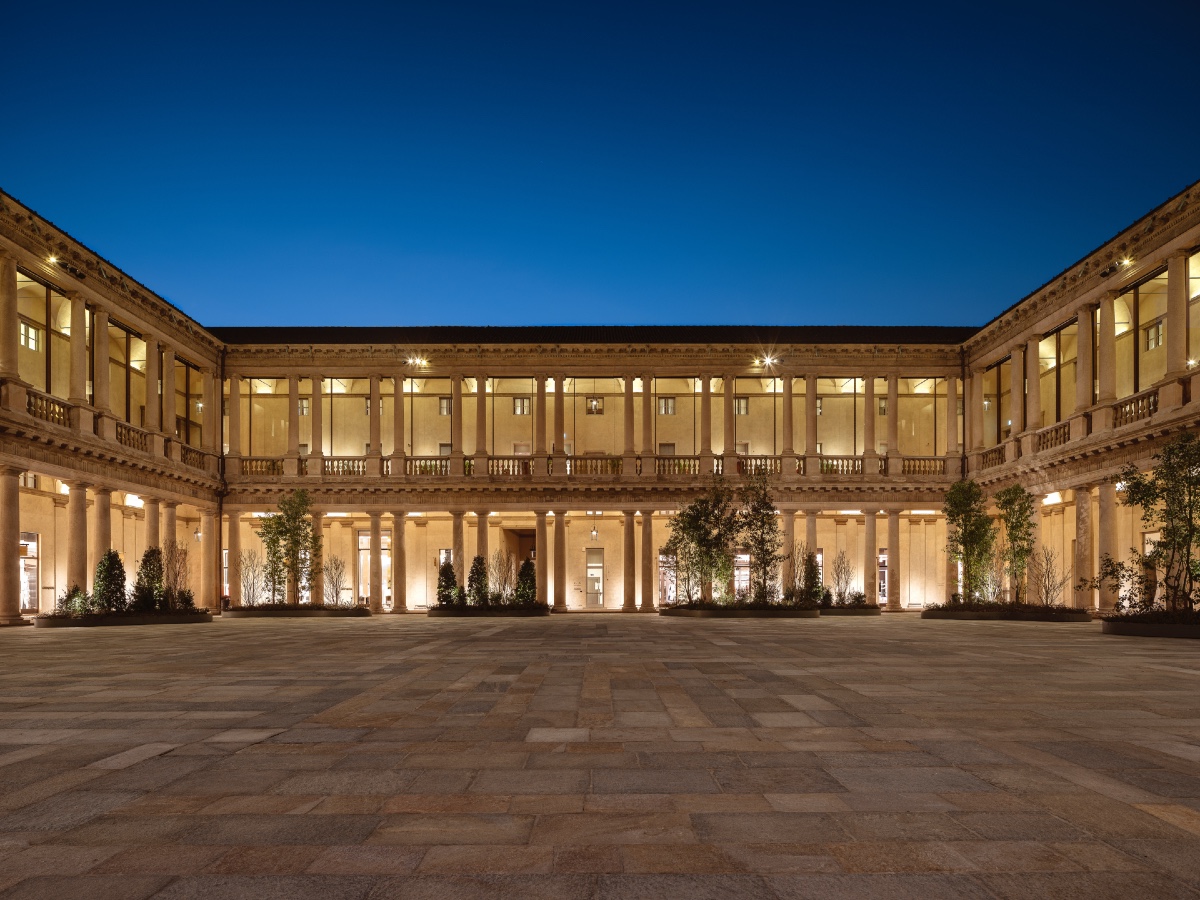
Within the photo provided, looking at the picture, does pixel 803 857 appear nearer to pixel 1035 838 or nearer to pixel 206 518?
pixel 1035 838

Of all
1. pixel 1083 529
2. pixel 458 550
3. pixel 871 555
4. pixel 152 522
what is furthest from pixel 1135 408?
pixel 152 522

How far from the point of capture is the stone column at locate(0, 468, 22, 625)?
26.3 m

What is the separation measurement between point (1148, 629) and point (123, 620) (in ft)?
98.4

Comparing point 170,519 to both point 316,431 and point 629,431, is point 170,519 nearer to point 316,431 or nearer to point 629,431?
point 316,431

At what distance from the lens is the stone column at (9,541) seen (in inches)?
1036

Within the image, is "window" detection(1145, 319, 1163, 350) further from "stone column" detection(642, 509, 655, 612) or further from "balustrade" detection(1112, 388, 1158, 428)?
"stone column" detection(642, 509, 655, 612)

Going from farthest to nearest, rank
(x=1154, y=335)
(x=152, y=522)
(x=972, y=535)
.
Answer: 1. (x=152, y=522)
2. (x=972, y=535)
3. (x=1154, y=335)

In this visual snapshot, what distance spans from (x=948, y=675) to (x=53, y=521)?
3638 centimetres

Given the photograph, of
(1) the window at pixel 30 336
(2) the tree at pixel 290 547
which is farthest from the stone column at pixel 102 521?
(2) the tree at pixel 290 547

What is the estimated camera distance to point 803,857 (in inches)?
195

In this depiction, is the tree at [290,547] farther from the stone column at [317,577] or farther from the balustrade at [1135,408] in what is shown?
the balustrade at [1135,408]

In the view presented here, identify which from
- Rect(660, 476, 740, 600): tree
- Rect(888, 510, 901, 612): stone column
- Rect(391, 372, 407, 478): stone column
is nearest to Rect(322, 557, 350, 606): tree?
Rect(391, 372, 407, 478): stone column

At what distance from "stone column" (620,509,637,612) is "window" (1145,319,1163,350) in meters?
21.8

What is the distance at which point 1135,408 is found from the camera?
1128 inches
